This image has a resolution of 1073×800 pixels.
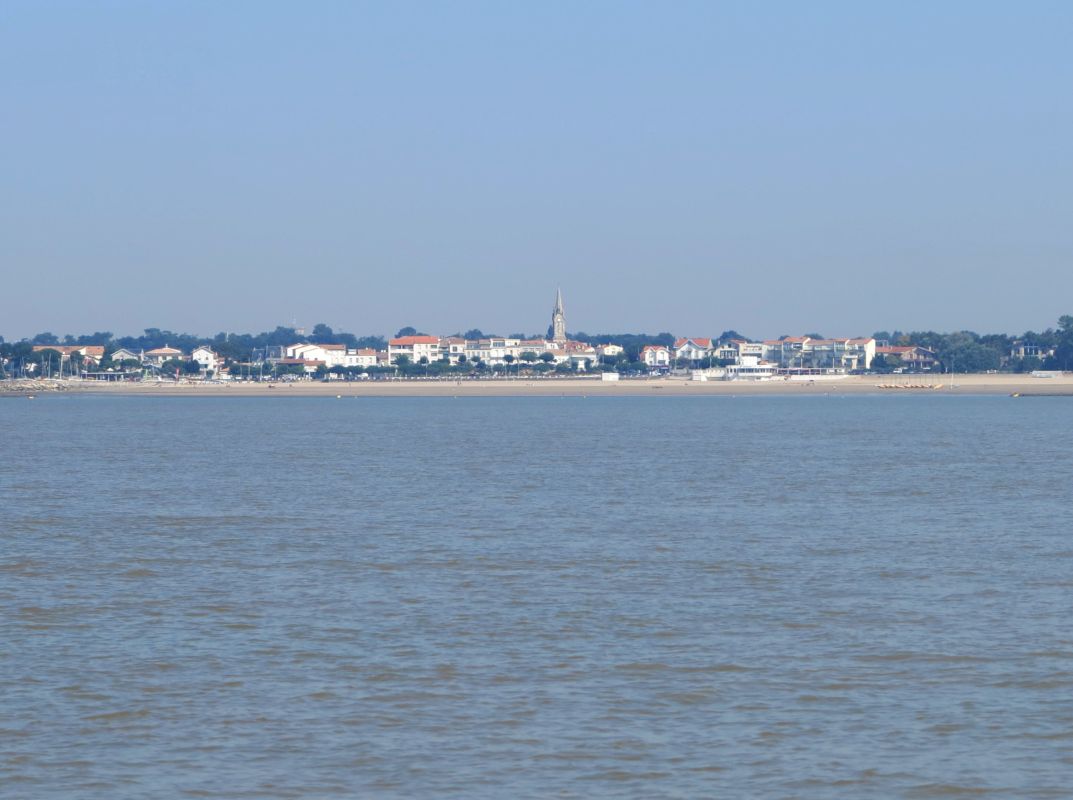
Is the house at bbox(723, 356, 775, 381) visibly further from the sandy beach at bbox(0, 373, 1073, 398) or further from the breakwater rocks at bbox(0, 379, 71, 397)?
the breakwater rocks at bbox(0, 379, 71, 397)

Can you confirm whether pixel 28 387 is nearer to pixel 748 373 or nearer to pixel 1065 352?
pixel 748 373

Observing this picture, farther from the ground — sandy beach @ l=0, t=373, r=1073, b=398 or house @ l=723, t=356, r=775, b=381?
house @ l=723, t=356, r=775, b=381

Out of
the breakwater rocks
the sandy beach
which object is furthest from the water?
the breakwater rocks

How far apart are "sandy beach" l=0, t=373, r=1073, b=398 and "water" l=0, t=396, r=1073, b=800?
386 ft

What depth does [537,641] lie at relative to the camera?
47.4ft

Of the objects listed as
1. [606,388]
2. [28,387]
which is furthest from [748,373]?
[28,387]

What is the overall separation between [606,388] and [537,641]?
150411 mm

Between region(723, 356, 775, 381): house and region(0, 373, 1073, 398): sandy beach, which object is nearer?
region(0, 373, 1073, 398): sandy beach

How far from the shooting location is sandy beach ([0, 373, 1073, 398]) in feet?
489

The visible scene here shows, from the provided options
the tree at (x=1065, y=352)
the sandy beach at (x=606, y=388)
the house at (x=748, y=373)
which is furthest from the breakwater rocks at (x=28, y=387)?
the tree at (x=1065, y=352)

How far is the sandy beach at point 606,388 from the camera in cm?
14912

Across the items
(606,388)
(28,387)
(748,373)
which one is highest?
(748,373)

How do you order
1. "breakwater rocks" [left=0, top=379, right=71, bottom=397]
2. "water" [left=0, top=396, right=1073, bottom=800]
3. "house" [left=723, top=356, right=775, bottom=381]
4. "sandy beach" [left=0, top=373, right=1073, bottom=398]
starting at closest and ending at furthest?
1. "water" [left=0, top=396, right=1073, bottom=800]
2. "sandy beach" [left=0, top=373, right=1073, bottom=398]
3. "breakwater rocks" [left=0, top=379, right=71, bottom=397]
4. "house" [left=723, top=356, right=775, bottom=381]

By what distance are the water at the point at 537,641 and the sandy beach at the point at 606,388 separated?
386ft
